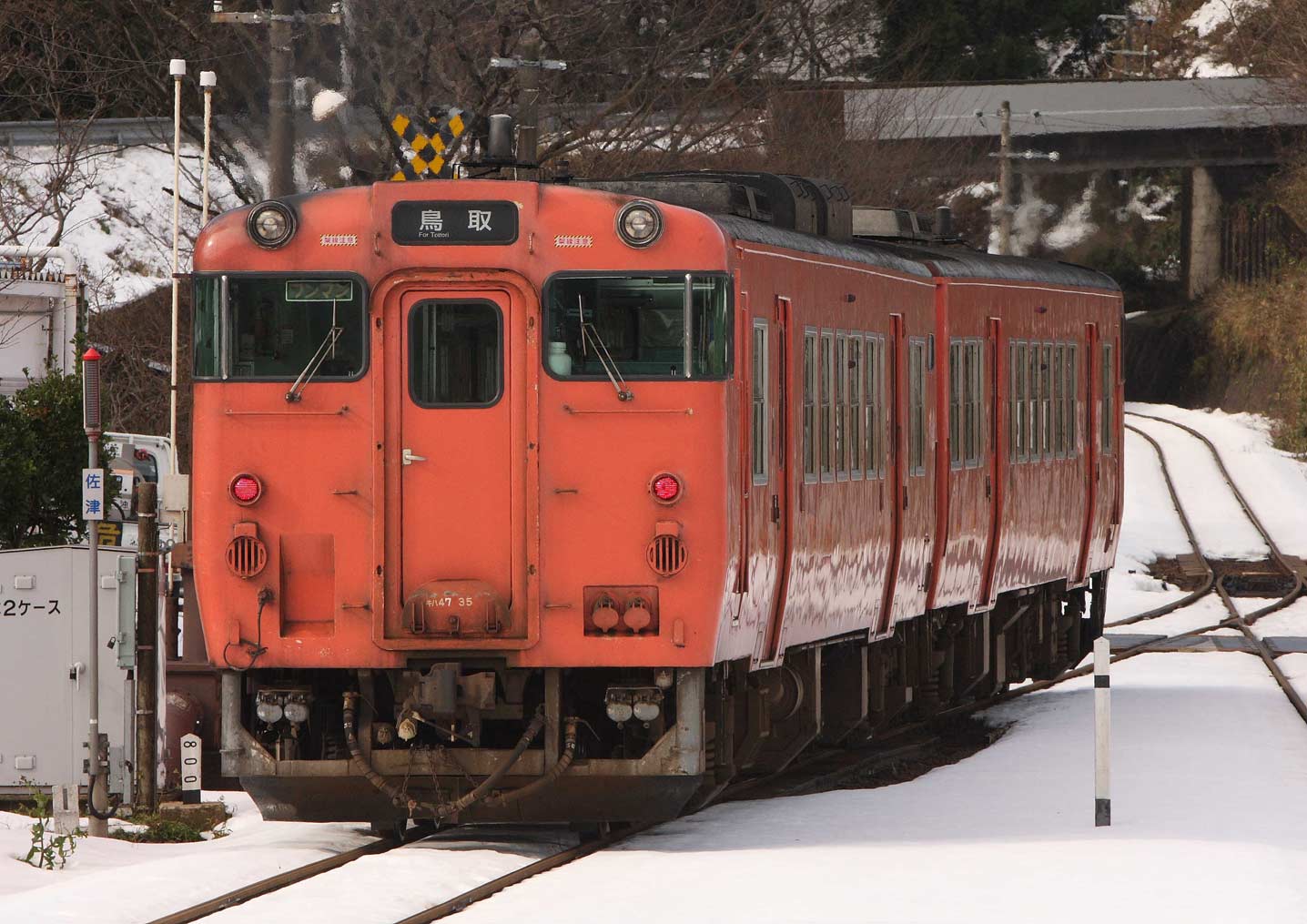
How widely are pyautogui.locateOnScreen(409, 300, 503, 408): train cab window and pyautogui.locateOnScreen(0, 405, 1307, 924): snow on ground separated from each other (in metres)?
2.02

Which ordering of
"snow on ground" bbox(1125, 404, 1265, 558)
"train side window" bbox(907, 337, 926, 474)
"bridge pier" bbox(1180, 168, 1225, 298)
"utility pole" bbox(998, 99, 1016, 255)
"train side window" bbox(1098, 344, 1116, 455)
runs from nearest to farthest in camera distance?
"train side window" bbox(907, 337, 926, 474) < "train side window" bbox(1098, 344, 1116, 455) < "snow on ground" bbox(1125, 404, 1265, 558) < "utility pole" bbox(998, 99, 1016, 255) < "bridge pier" bbox(1180, 168, 1225, 298)

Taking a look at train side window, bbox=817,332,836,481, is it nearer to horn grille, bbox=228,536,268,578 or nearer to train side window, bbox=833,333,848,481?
train side window, bbox=833,333,848,481

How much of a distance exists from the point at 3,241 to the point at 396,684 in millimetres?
20221

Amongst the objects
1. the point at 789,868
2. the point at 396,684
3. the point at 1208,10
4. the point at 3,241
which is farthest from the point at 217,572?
the point at 1208,10

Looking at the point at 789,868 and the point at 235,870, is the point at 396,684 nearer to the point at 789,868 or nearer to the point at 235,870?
the point at 235,870

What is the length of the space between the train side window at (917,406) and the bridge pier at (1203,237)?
4929 centimetres

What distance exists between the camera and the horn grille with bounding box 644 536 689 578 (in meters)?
11.2

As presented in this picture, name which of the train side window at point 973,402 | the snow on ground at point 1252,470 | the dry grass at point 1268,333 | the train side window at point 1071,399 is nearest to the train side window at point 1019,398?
the train side window at point 973,402

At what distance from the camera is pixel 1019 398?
17.9 metres

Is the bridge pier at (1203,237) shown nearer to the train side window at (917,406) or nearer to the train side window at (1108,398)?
the train side window at (1108,398)

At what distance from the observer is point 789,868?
34.1ft

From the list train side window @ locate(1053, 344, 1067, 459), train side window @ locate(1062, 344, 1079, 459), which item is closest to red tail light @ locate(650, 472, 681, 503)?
train side window @ locate(1053, 344, 1067, 459)

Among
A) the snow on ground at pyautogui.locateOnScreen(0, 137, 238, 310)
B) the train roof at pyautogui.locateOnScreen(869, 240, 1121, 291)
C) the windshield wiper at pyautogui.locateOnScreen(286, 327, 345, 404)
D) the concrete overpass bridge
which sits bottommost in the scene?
the windshield wiper at pyautogui.locateOnScreen(286, 327, 345, 404)

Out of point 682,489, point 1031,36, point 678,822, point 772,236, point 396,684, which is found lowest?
point 678,822
